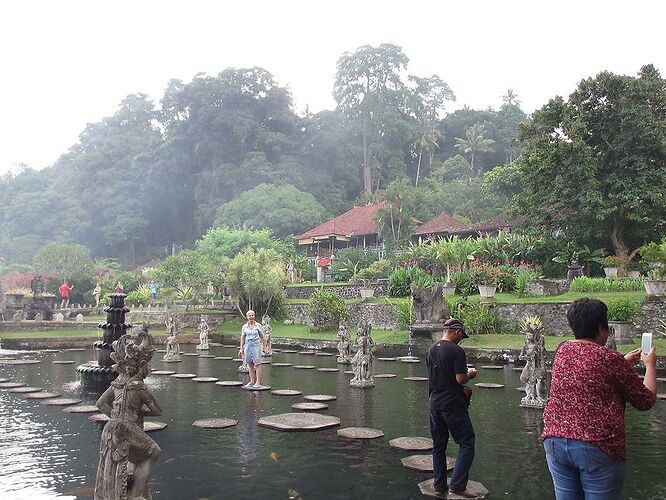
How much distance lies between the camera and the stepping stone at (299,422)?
870 centimetres

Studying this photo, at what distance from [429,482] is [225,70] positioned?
73.6 m

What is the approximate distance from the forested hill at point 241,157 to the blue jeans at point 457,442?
60.8 metres

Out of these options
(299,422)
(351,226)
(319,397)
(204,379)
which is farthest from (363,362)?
(351,226)

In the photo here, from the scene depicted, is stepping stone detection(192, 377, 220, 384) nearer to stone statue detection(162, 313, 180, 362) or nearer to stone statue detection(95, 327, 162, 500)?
stone statue detection(162, 313, 180, 362)

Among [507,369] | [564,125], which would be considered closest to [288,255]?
[564,125]

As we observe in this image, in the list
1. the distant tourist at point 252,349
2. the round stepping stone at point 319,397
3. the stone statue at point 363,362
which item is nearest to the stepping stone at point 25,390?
the distant tourist at point 252,349

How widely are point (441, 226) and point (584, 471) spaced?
44527 mm

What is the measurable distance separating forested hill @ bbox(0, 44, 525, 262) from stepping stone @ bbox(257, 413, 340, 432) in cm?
5697

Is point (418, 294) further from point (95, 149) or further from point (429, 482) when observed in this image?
point (95, 149)

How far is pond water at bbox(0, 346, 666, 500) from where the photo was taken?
5969mm

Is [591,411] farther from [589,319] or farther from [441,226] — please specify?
[441,226]

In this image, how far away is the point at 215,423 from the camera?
896 centimetres

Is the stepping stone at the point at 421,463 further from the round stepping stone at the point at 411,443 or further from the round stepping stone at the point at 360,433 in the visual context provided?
the round stepping stone at the point at 360,433

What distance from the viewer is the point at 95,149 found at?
277 feet
